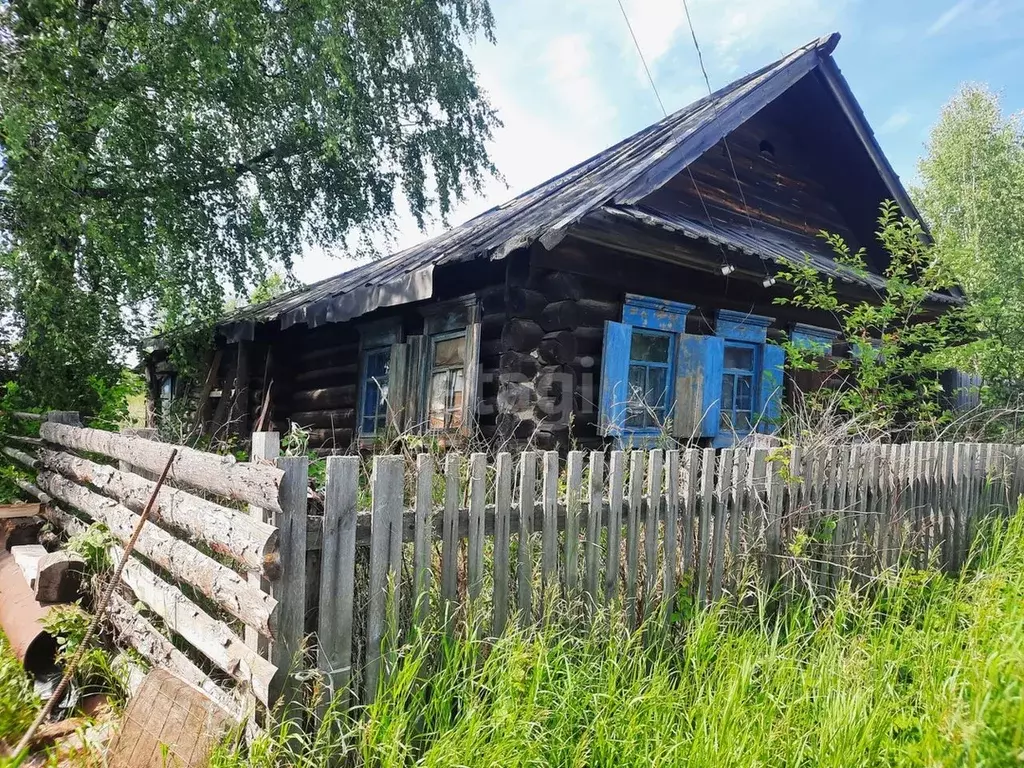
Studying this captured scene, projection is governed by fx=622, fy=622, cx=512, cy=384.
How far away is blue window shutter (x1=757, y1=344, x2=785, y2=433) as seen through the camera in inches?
289

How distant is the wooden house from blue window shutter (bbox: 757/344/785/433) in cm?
3

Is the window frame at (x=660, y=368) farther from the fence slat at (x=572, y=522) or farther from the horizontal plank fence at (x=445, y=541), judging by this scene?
the fence slat at (x=572, y=522)

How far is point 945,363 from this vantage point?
6266 mm

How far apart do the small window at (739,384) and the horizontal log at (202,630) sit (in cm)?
583

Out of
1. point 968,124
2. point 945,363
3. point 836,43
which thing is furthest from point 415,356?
point 968,124

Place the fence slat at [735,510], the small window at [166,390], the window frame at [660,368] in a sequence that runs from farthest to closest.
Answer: the small window at [166,390]
the window frame at [660,368]
the fence slat at [735,510]

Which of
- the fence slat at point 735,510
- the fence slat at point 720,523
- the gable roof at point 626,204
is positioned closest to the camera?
the fence slat at point 720,523

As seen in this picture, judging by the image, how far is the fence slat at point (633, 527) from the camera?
307cm

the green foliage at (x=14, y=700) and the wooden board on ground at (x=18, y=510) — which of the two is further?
the wooden board on ground at (x=18, y=510)

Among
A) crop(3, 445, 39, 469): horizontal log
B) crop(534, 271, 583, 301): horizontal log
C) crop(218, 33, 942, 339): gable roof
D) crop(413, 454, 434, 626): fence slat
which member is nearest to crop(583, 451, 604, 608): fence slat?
crop(413, 454, 434, 626): fence slat

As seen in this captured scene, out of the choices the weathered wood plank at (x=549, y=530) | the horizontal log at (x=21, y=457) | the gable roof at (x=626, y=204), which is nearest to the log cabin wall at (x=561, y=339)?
the gable roof at (x=626, y=204)

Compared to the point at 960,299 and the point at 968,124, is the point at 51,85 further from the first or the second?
the point at 968,124

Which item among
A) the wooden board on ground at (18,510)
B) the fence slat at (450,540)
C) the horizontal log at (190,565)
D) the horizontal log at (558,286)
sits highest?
the horizontal log at (558,286)

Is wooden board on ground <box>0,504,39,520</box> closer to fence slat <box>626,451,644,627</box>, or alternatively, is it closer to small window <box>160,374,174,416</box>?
fence slat <box>626,451,644,627</box>
